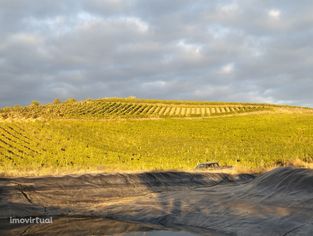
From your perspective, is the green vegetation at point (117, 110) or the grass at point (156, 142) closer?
the grass at point (156, 142)

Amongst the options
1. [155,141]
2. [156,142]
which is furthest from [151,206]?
[155,141]

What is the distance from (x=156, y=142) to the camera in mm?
47344

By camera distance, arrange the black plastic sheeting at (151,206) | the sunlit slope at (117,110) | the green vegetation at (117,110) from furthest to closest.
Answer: the sunlit slope at (117,110) → the green vegetation at (117,110) → the black plastic sheeting at (151,206)

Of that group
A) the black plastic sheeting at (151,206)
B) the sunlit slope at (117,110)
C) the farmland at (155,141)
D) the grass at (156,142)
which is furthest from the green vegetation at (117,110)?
the black plastic sheeting at (151,206)

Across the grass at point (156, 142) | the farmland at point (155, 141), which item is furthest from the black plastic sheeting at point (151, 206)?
the grass at point (156, 142)

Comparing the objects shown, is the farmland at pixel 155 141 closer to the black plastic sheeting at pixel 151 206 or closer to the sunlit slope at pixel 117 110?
the sunlit slope at pixel 117 110

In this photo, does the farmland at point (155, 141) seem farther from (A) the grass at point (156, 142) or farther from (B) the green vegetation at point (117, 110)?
(B) the green vegetation at point (117, 110)

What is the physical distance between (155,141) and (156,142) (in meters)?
0.85

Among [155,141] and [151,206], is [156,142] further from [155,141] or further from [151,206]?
[151,206]

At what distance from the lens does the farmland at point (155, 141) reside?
32.5 meters

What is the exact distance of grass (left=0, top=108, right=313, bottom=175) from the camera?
32.8 m

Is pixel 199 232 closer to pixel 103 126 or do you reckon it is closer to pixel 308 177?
→ pixel 308 177

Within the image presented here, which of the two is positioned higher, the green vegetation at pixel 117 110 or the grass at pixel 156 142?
the green vegetation at pixel 117 110

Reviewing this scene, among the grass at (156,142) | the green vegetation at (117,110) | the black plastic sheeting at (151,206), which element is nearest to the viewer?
the black plastic sheeting at (151,206)
